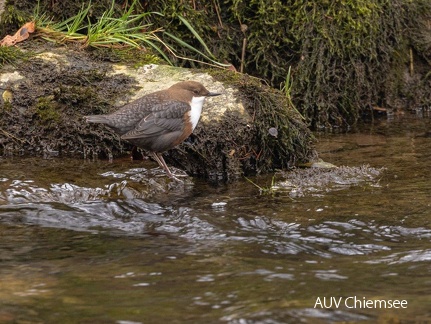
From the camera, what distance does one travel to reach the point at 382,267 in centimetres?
387

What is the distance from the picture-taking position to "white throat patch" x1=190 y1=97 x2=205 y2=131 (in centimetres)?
549

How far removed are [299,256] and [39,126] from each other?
2.70 m

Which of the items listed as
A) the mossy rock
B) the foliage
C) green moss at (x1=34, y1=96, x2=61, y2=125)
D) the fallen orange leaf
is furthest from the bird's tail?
the fallen orange leaf

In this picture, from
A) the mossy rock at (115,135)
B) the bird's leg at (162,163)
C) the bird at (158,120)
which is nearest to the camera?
the bird at (158,120)

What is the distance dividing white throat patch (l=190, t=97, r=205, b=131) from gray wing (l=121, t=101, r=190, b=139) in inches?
2.8

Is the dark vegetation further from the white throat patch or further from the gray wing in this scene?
the gray wing

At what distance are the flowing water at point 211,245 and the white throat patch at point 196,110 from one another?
481 millimetres

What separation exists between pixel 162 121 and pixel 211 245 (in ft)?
4.64

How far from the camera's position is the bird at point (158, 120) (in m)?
5.31

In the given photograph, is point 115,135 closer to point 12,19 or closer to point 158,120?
point 158,120

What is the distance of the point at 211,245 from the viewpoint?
4258 millimetres

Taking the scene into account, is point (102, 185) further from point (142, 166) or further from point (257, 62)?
point (257, 62)

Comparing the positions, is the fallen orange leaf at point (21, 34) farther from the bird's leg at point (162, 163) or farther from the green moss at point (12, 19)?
the bird's leg at point (162, 163)

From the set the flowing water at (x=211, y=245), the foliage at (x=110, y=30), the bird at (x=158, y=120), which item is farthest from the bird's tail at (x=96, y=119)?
the foliage at (x=110, y=30)
